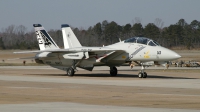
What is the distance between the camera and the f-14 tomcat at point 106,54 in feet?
95.1

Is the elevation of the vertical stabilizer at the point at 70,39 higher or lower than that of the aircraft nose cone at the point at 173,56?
higher

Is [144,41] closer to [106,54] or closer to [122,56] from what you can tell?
[122,56]

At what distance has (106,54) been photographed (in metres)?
30.7

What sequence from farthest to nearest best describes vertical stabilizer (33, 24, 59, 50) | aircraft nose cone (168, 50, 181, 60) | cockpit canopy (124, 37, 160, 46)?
1. vertical stabilizer (33, 24, 59, 50)
2. cockpit canopy (124, 37, 160, 46)
3. aircraft nose cone (168, 50, 181, 60)

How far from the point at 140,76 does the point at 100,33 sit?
83.4 metres

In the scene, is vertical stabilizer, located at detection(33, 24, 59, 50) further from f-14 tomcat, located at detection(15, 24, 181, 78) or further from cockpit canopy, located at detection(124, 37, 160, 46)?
cockpit canopy, located at detection(124, 37, 160, 46)

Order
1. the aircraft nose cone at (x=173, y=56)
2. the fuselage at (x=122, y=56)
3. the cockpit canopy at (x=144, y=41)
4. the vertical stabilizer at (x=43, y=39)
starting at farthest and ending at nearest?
the vertical stabilizer at (x=43, y=39) < the cockpit canopy at (x=144, y=41) < the fuselage at (x=122, y=56) < the aircraft nose cone at (x=173, y=56)

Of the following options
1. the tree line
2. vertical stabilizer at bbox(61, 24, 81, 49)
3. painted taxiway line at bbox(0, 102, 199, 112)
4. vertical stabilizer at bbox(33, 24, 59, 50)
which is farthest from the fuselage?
the tree line

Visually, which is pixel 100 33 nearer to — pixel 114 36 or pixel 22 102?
pixel 114 36

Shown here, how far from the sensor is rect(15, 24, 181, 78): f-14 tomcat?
28977 mm

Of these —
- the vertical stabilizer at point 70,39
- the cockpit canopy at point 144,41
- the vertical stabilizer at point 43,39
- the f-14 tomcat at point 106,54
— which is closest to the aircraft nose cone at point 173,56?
the f-14 tomcat at point 106,54

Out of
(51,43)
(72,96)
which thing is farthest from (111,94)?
(51,43)

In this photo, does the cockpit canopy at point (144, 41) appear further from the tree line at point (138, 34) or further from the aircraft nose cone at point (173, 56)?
the tree line at point (138, 34)

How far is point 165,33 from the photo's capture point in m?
105
